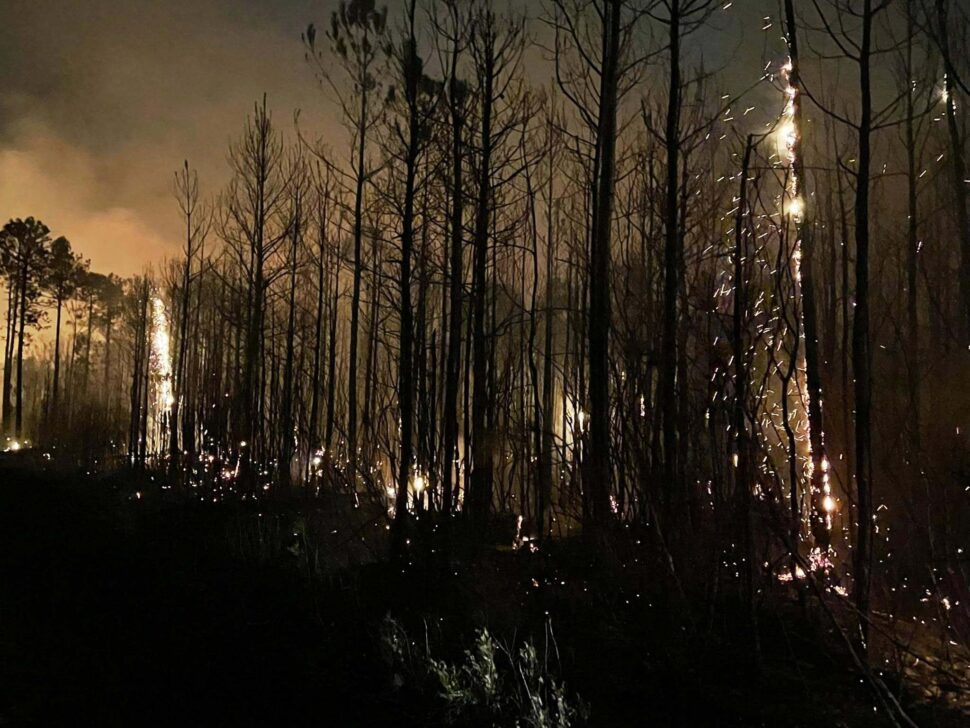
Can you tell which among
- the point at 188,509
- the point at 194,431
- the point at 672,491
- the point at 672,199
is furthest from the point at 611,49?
the point at 194,431

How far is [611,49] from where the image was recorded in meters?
6.79

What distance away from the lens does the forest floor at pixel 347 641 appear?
4160 millimetres

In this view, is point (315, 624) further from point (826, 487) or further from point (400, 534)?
point (826, 487)

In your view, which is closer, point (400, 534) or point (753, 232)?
point (753, 232)

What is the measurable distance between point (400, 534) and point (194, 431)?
911 cm

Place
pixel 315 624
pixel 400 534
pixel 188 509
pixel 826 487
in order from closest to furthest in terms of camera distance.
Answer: pixel 826 487 → pixel 315 624 → pixel 400 534 → pixel 188 509

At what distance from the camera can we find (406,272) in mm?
8055

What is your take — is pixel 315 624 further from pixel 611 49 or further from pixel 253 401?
pixel 253 401

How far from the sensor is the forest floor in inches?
164

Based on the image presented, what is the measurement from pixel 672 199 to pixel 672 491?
206cm

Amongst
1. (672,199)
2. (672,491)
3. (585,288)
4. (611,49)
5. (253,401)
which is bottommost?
(672,491)

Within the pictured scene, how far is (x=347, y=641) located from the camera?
18.5ft

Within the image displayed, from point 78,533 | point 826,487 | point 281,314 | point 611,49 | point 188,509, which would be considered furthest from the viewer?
point 281,314

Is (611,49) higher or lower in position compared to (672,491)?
higher
